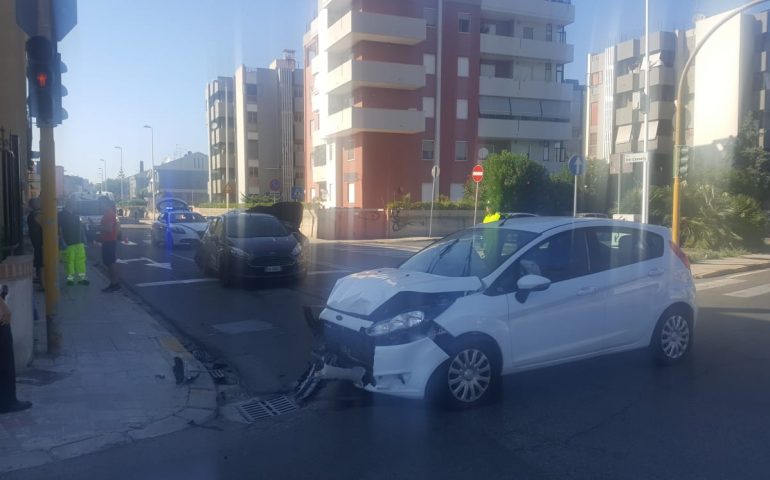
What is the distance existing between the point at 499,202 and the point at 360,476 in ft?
93.0

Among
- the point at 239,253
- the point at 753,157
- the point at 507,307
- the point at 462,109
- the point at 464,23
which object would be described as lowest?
the point at 239,253

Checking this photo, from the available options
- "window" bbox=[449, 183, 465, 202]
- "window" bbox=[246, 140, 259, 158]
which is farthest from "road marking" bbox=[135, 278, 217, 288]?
"window" bbox=[246, 140, 259, 158]

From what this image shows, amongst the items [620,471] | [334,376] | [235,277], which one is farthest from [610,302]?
[235,277]

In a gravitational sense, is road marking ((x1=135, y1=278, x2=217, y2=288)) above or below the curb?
below

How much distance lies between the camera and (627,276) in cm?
690

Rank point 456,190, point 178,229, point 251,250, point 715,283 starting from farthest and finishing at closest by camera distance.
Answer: point 456,190 < point 178,229 < point 715,283 < point 251,250

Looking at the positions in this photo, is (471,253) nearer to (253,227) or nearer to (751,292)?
(253,227)

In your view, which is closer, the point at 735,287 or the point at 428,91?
the point at 735,287

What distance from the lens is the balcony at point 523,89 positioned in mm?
42969

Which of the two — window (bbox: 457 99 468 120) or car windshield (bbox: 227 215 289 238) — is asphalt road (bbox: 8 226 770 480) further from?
window (bbox: 457 99 468 120)

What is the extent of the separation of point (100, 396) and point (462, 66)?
127ft

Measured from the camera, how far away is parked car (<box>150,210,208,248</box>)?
920 inches

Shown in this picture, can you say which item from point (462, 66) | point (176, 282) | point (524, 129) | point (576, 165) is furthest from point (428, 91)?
point (176, 282)

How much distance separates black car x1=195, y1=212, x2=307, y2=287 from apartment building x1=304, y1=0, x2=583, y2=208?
23.4m
